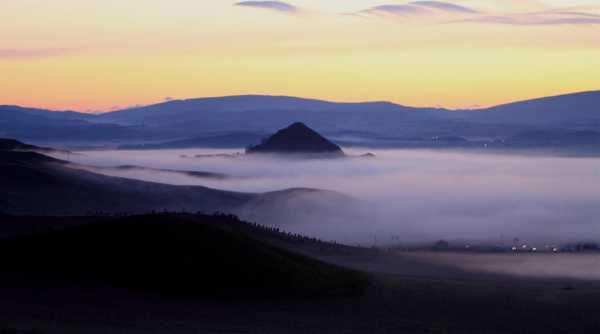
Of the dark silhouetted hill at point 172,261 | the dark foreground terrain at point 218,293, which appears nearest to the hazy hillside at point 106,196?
the dark silhouetted hill at point 172,261

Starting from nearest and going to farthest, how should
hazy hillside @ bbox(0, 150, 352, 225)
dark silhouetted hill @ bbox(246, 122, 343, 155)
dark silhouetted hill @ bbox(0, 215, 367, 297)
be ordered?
dark silhouetted hill @ bbox(0, 215, 367, 297)
hazy hillside @ bbox(0, 150, 352, 225)
dark silhouetted hill @ bbox(246, 122, 343, 155)

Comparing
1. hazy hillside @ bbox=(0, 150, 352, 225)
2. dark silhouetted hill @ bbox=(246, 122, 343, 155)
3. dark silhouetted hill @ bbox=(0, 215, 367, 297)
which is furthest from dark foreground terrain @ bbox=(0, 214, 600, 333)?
dark silhouetted hill @ bbox=(246, 122, 343, 155)

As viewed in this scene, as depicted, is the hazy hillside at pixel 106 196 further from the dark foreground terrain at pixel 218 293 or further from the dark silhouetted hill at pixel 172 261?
the dark foreground terrain at pixel 218 293

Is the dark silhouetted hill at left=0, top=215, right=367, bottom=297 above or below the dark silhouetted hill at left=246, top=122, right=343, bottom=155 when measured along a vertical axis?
below

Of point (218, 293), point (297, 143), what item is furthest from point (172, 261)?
point (297, 143)

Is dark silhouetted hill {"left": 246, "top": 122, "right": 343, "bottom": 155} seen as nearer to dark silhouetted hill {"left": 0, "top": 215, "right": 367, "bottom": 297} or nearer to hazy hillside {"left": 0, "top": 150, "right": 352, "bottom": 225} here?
hazy hillside {"left": 0, "top": 150, "right": 352, "bottom": 225}

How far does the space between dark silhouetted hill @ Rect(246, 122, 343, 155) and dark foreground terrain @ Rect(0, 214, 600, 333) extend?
475 ft

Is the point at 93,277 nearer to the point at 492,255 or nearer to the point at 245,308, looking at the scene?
the point at 245,308

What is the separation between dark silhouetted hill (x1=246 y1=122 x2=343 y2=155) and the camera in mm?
180375

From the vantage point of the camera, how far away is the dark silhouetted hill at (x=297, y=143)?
592 ft

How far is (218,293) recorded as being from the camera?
99.2 feet

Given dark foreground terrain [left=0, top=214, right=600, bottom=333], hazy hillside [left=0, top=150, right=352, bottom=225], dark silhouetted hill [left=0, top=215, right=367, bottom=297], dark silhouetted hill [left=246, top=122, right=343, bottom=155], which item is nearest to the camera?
dark foreground terrain [left=0, top=214, right=600, bottom=333]

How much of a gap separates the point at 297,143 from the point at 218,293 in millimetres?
150541

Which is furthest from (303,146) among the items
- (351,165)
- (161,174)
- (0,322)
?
(0,322)
